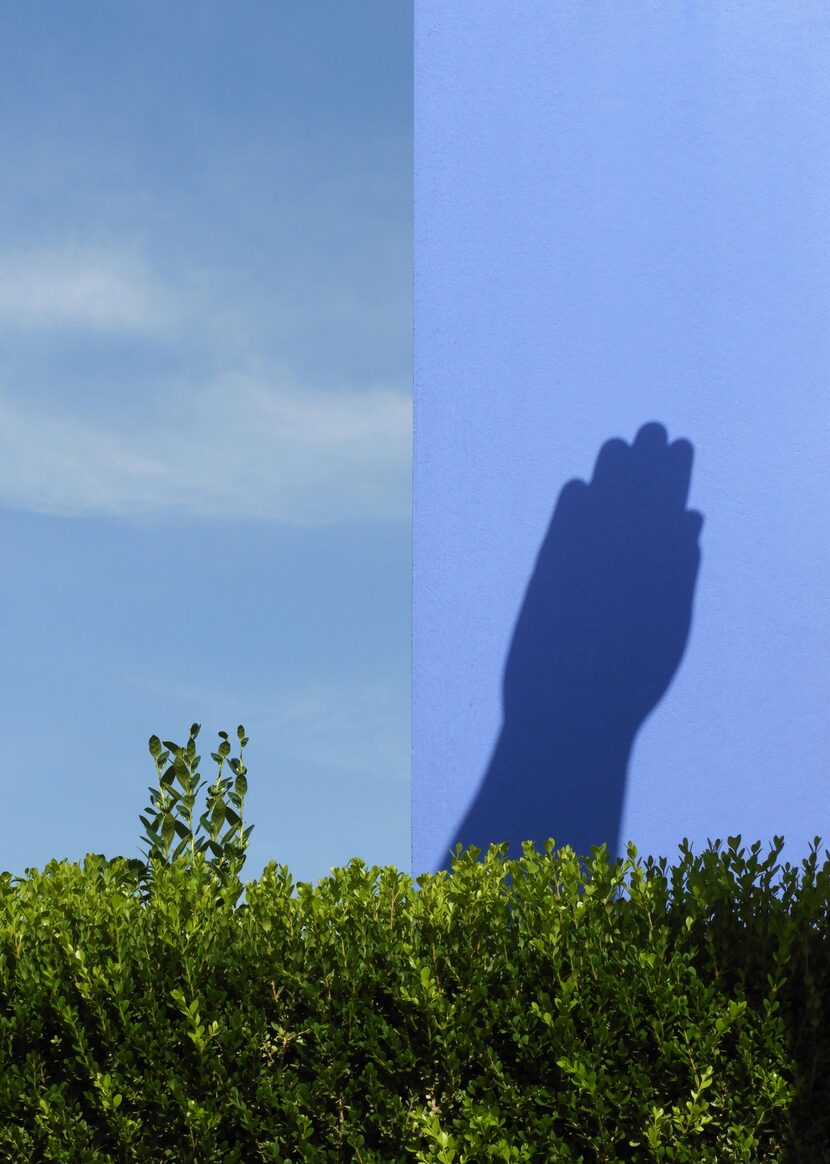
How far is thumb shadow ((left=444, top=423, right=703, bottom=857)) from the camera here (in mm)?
7383

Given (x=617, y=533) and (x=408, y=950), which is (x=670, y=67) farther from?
(x=408, y=950)

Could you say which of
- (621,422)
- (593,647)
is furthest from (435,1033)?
(621,422)

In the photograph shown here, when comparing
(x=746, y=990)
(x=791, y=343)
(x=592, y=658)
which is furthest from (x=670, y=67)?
(x=746, y=990)

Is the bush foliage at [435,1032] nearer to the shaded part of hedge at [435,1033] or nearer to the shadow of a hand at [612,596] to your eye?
the shaded part of hedge at [435,1033]

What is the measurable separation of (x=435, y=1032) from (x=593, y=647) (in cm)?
388

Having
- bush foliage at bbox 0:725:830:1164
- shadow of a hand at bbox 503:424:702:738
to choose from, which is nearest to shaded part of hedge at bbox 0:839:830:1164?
bush foliage at bbox 0:725:830:1164

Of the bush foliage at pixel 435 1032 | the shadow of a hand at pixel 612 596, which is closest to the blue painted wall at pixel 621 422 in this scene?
the shadow of a hand at pixel 612 596

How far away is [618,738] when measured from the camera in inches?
291

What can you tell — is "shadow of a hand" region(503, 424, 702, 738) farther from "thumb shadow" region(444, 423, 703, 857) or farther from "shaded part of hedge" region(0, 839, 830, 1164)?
"shaded part of hedge" region(0, 839, 830, 1164)

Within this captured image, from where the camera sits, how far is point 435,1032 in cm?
398

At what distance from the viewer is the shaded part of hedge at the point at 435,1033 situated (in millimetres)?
3930

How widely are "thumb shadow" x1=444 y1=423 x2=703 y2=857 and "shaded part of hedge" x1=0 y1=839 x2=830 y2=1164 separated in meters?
3.07

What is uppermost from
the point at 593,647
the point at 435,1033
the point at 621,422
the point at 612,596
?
the point at 621,422

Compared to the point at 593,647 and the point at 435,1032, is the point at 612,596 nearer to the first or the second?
the point at 593,647
